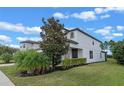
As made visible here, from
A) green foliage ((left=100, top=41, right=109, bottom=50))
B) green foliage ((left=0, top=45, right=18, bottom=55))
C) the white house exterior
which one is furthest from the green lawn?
green foliage ((left=0, top=45, right=18, bottom=55))

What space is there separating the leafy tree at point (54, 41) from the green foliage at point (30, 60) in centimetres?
52

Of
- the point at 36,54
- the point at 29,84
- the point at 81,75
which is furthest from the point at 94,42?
the point at 29,84

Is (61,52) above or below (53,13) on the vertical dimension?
below

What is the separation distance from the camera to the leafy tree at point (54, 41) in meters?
12.7

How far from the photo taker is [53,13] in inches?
453

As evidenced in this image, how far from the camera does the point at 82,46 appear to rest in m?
12.8

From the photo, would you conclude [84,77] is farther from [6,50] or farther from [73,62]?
[6,50]

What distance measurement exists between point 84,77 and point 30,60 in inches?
108

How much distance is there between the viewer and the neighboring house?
12273mm

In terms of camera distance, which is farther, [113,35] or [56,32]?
[56,32]
